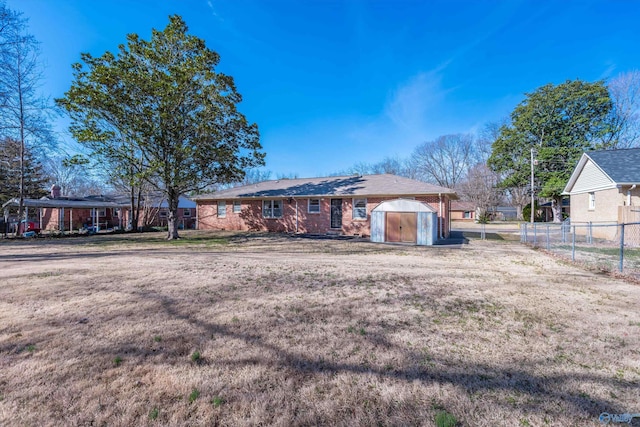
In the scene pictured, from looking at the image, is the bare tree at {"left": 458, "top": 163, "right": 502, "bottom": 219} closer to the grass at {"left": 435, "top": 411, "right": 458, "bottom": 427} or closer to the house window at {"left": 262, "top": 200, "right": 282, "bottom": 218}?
the house window at {"left": 262, "top": 200, "right": 282, "bottom": 218}

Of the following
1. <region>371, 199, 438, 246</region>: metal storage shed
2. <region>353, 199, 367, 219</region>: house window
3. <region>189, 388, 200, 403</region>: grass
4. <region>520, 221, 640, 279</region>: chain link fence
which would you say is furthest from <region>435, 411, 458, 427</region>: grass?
<region>353, 199, 367, 219</region>: house window

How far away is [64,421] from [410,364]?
115 inches

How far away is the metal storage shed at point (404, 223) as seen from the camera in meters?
13.8

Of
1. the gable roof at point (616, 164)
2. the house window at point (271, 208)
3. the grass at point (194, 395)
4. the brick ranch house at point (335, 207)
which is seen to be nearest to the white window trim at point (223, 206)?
the brick ranch house at point (335, 207)

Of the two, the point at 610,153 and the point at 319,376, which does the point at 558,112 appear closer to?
the point at 610,153

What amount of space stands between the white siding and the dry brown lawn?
504 inches

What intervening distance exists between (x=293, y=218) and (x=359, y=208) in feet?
15.9

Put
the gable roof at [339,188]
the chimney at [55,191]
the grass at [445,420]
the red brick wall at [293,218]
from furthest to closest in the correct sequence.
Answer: the chimney at [55,191] < the red brick wall at [293,218] < the gable roof at [339,188] < the grass at [445,420]

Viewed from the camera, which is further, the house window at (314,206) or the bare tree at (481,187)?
the bare tree at (481,187)

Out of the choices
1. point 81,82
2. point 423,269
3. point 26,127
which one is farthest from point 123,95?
point 423,269

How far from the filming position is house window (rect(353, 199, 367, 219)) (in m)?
17.7

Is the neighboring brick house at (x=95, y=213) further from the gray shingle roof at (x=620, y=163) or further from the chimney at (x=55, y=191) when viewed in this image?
Result: the gray shingle roof at (x=620, y=163)

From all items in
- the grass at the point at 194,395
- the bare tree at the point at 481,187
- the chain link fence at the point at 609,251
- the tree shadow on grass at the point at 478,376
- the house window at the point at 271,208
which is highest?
the bare tree at the point at 481,187

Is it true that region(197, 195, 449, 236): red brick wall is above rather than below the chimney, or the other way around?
below
